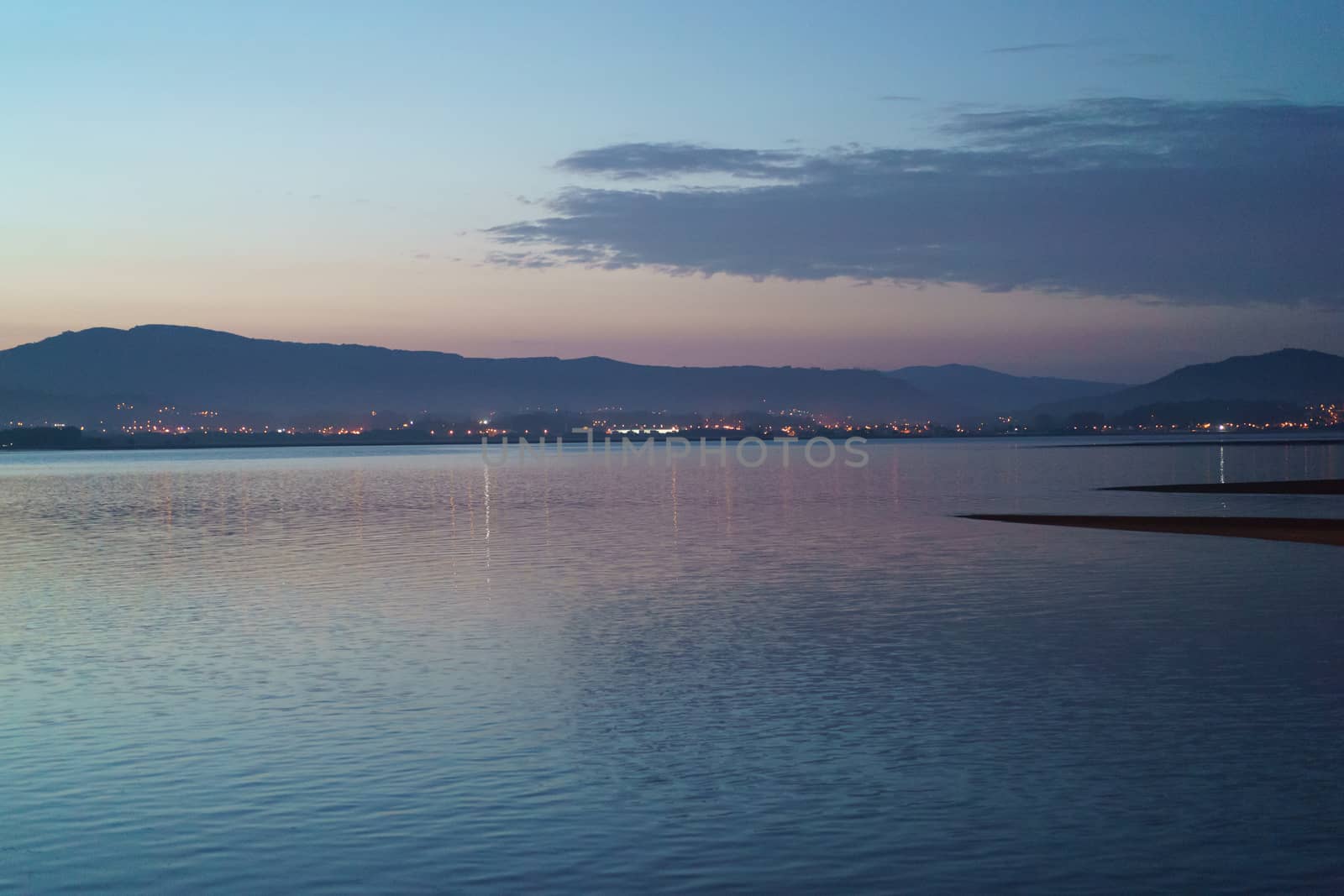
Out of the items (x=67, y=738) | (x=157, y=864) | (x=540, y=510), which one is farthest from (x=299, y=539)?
(x=157, y=864)

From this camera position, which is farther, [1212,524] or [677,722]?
[1212,524]

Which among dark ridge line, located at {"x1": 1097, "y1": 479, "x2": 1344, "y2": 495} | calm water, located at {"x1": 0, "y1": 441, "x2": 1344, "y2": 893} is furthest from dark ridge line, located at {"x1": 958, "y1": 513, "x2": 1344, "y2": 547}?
dark ridge line, located at {"x1": 1097, "y1": 479, "x2": 1344, "y2": 495}

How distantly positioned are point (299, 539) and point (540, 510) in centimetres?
1885

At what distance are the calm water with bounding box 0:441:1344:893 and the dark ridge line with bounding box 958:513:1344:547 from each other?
638 centimetres

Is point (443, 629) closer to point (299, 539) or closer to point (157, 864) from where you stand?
point (157, 864)

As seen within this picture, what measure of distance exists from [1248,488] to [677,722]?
2873 inches

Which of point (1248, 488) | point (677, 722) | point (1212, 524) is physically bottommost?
point (1248, 488)

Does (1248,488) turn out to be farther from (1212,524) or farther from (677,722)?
(677,722)

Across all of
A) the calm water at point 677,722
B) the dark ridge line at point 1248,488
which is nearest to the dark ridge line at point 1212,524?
the calm water at point 677,722

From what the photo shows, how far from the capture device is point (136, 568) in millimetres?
38500

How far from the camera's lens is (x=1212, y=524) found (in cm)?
5066

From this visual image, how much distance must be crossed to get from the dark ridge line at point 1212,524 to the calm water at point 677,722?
638 centimetres

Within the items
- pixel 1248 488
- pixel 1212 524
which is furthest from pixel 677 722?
pixel 1248 488

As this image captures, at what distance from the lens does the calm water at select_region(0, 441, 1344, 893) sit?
11.5 metres
